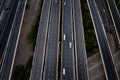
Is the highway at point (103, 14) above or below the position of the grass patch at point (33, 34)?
above

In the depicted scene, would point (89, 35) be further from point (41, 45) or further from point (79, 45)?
point (41, 45)

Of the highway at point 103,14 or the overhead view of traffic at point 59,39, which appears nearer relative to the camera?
the overhead view of traffic at point 59,39

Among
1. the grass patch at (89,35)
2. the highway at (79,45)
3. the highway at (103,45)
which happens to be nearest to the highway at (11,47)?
the highway at (79,45)

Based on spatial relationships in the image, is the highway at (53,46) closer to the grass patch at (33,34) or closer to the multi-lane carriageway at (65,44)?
the multi-lane carriageway at (65,44)

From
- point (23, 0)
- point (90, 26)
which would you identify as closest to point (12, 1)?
point (23, 0)

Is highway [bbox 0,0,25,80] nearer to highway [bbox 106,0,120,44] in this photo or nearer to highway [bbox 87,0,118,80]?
highway [bbox 87,0,118,80]

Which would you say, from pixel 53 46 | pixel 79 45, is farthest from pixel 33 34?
pixel 79 45

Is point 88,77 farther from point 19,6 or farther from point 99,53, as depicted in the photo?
point 19,6

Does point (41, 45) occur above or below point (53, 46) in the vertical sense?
above
